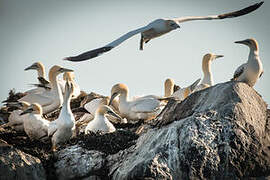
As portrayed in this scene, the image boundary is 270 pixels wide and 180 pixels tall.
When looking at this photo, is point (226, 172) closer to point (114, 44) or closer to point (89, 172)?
point (89, 172)

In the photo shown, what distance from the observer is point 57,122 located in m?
12.8

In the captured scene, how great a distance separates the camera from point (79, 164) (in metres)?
11.2

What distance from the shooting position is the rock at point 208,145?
10258 millimetres

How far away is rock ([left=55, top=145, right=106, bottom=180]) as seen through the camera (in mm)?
11078

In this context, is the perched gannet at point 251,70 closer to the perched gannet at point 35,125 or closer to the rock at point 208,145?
the rock at point 208,145

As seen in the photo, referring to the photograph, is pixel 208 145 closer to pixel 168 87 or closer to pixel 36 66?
pixel 168 87

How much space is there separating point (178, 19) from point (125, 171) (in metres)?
5.61

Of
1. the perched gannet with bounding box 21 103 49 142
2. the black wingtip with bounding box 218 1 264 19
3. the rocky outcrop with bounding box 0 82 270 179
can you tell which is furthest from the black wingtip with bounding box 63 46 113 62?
the black wingtip with bounding box 218 1 264 19

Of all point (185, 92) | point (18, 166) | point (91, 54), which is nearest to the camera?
point (18, 166)

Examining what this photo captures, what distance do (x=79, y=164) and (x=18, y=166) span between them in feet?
3.52

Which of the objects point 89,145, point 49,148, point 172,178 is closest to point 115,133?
point 89,145

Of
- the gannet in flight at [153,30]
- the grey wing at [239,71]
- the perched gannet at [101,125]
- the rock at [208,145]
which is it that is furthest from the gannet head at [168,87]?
the rock at [208,145]

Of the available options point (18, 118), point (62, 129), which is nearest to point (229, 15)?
point (62, 129)

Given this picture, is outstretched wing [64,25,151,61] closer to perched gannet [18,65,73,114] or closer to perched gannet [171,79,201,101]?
perched gannet [171,79,201,101]
